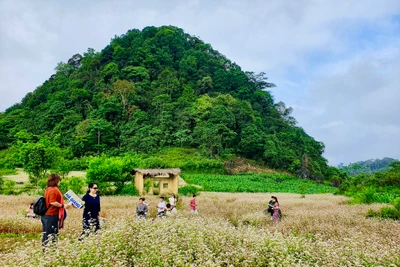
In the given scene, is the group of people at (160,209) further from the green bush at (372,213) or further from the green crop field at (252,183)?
the green crop field at (252,183)

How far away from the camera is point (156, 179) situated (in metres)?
32.5

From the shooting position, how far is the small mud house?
3099 cm

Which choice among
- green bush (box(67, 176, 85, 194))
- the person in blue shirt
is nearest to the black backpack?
the person in blue shirt

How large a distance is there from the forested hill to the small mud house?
2957 cm

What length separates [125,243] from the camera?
22.5 ft

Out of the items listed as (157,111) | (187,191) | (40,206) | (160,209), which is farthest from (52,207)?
(157,111)

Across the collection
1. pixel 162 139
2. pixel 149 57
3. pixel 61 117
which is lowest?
pixel 162 139

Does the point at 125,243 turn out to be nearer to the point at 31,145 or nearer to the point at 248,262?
the point at 248,262

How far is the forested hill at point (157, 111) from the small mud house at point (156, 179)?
29568 millimetres

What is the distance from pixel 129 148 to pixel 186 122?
12.7 m

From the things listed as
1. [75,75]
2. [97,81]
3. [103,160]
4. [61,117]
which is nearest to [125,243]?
[103,160]

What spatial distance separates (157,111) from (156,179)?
41042 millimetres

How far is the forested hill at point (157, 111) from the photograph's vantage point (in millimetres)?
65438

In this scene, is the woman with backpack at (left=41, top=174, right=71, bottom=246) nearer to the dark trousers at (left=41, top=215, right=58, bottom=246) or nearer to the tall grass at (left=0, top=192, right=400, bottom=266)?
the dark trousers at (left=41, top=215, right=58, bottom=246)
